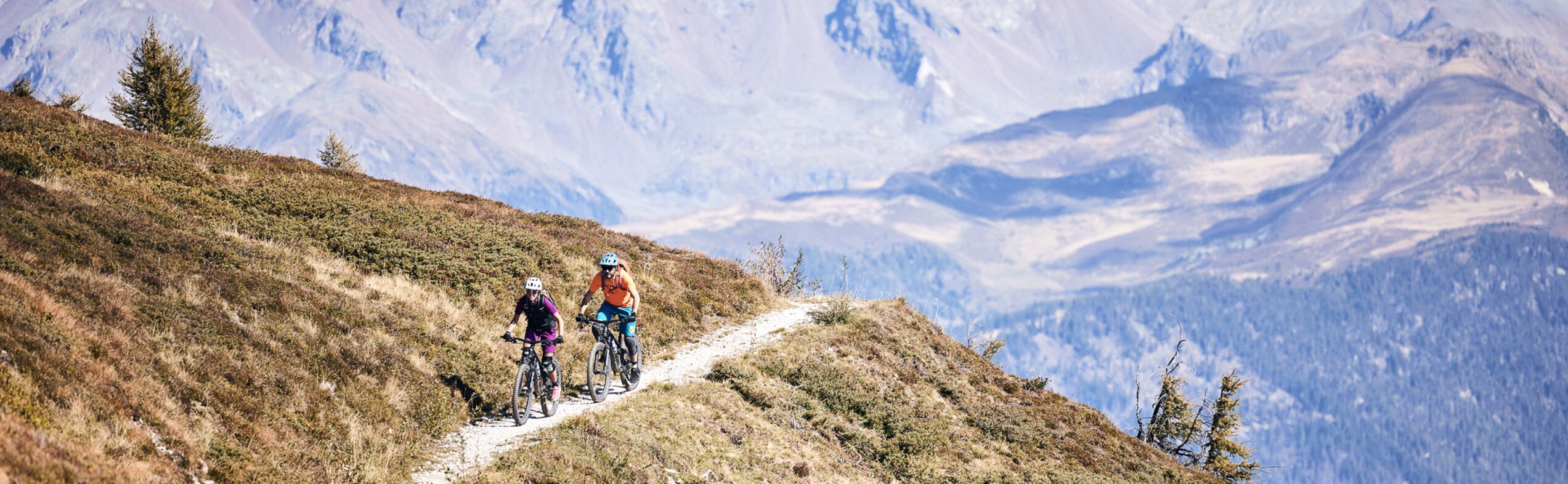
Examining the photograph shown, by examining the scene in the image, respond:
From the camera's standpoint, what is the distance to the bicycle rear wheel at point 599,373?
1880 cm

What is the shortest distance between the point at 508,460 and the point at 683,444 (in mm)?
3482

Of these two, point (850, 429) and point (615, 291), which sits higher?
point (615, 291)

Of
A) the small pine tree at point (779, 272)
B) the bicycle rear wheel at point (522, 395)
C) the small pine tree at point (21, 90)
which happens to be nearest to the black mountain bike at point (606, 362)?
the bicycle rear wheel at point (522, 395)

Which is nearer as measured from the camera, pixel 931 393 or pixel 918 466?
pixel 918 466

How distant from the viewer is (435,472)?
566 inches

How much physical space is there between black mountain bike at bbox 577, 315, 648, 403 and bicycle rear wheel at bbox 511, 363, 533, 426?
4.44 feet

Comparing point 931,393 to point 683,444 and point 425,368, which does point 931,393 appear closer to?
point 683,444

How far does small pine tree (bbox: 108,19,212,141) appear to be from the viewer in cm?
4694

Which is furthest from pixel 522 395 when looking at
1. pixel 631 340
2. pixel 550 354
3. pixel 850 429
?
pixel 850 429

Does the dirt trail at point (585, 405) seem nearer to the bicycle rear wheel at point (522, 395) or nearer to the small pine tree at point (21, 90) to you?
the bicycle rear wheel at point (522, 395)

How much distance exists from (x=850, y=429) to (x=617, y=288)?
584 cm

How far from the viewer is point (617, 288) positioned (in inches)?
763

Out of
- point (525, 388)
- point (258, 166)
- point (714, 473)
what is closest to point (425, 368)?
point (525, 388)

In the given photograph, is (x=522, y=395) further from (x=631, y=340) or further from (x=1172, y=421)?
(x=1172, y=421)
